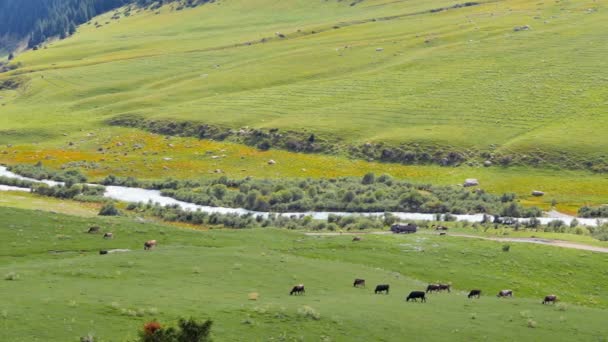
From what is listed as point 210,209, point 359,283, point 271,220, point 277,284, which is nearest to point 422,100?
point 210,209

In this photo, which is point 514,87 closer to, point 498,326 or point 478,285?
point 478,285

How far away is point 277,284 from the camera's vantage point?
4947cm

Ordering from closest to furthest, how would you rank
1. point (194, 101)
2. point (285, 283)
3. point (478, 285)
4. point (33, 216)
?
1. point (285, 283)
2. point (478, 285)
3. point (33, 216)
4. point (194, 101)

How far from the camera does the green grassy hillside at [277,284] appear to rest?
126 ft

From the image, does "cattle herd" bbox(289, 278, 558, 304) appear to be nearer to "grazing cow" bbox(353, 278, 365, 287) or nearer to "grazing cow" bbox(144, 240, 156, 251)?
"grazing cow" bbox(353, 278, 365, 287)

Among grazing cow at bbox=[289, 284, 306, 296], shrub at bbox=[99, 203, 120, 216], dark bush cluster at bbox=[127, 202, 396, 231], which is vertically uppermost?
grazing cow at bbox=[289, 284, 306, 296]

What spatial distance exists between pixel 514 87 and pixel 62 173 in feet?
265

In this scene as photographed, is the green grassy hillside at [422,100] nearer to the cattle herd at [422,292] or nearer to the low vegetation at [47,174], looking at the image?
the low vegetation at [47,174]

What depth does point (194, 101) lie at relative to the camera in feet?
579

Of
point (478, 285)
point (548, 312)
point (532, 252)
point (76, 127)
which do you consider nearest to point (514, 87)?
point (76, 127)

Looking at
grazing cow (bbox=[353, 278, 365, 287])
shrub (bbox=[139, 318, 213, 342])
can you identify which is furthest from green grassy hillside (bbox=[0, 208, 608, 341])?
shrub (bbox=[139, 318, 213, 342])

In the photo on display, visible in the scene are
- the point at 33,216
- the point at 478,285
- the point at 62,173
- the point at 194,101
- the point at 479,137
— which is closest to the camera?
the point at 478,285

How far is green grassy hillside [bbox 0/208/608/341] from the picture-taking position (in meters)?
38.5

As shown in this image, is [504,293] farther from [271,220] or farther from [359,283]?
[271,220]
